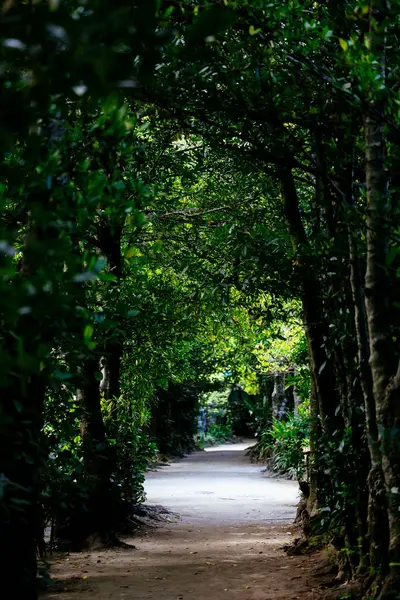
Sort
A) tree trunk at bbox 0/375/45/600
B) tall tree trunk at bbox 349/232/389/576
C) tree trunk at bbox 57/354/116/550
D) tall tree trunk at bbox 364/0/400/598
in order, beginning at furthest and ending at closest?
1. tree trunk at bbox 57/354/116/550
2. tall tree trunk at bbox 349/232/389/576
3. tall tree trunk at bbox 364/0/400/598
4. tree trunk at bbox 0/375/45/600

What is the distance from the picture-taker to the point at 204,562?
9.38 m

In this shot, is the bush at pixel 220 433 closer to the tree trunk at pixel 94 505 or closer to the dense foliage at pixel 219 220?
the tree trunk at pixel 94 505

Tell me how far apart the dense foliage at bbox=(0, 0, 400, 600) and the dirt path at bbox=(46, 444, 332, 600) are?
2.89 feet

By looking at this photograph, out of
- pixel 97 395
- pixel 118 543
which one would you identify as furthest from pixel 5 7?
pixel 118 543

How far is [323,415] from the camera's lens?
824cm

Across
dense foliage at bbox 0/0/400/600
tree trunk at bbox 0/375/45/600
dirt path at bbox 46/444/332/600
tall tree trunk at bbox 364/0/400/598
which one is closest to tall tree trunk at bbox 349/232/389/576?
dense foliage at bbox 0/0/400/600

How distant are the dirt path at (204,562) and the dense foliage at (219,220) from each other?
879 mm

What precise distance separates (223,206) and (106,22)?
35.3ft

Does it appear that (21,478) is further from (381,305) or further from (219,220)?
(219,220)

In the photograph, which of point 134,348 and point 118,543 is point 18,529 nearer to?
point 118,543

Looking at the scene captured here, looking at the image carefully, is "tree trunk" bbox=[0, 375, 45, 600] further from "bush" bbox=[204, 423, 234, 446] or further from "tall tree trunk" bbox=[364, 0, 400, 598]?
"bush" bbox=[204, 423, 234, 446]

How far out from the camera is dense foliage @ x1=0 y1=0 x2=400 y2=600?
1.57m

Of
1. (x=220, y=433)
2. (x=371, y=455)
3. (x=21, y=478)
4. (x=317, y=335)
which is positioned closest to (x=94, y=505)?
(x=317, y=335)

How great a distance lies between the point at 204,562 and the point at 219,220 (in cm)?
530
